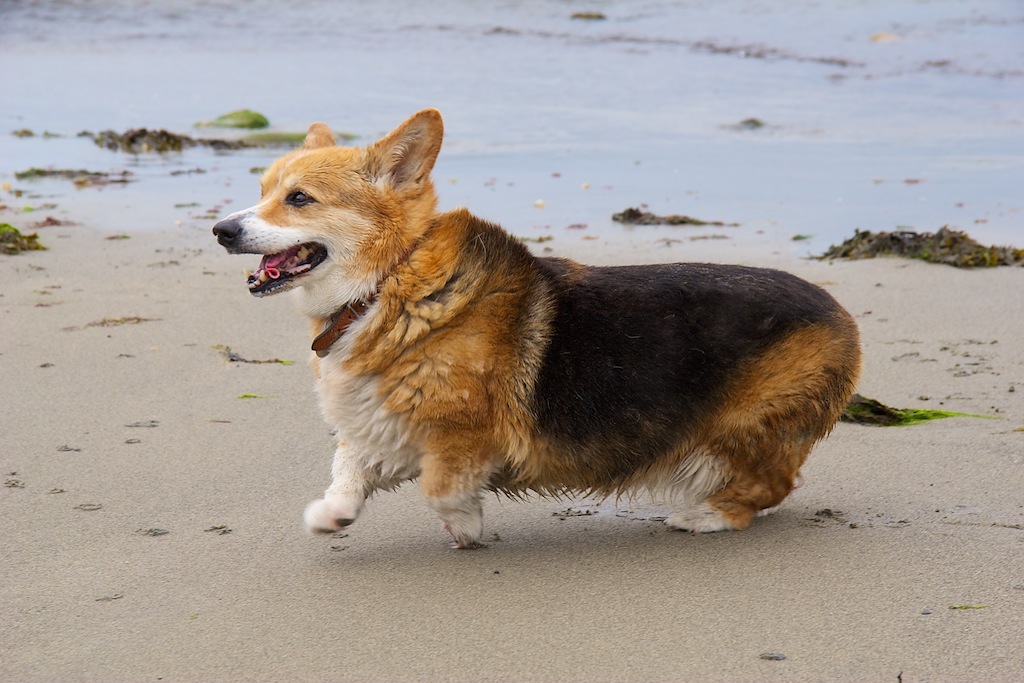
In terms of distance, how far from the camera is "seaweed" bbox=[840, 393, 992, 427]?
477 centimetres

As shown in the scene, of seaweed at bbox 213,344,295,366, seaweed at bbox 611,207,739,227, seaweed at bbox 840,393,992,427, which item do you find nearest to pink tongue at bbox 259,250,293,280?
seaweed at bbox 213,344,295,366

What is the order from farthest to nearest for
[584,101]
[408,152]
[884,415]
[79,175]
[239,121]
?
[584,101] → [239,121] → [79,175] → [884,415] → [408,152]

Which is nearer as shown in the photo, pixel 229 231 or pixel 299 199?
pixel 229 231

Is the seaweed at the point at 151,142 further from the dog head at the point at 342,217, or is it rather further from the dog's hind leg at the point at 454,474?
the dog's hind leg at the point at 454,474

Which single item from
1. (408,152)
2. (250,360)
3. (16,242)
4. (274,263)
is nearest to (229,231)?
(274,263)

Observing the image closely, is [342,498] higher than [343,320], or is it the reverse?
[343,320]

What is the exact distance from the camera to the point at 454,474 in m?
3.62

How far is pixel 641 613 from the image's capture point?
10.6 ft

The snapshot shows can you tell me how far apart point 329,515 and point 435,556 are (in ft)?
1.19

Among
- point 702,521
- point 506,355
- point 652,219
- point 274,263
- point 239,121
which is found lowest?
point 702,521

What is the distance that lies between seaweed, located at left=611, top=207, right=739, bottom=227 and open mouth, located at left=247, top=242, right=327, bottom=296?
492 cm

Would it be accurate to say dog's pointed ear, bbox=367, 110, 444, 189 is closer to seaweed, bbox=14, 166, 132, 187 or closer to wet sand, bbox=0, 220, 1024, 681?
wet sand, bbox=0, 220, 1024, 681

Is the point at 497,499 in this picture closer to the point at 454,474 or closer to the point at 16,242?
the point at 454,474

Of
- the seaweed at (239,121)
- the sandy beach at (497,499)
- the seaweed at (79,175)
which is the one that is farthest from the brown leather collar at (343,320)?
the seaweed at (239,121)
